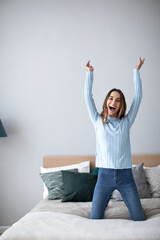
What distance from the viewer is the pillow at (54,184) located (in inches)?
108

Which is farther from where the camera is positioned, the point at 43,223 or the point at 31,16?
the point at 31,16

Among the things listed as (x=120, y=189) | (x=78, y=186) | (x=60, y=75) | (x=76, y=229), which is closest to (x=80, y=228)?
(x=76, y=229)

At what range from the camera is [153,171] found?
2.86m

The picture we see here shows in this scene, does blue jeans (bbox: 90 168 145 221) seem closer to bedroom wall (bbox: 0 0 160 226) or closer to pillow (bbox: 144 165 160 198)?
pillow (bbox: 144 165 160 198)

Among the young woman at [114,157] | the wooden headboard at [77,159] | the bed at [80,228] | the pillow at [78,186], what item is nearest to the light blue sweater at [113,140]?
the young woman at [114,157]

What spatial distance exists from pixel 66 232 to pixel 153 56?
260cm

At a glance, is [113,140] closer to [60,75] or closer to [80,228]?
[80,228]

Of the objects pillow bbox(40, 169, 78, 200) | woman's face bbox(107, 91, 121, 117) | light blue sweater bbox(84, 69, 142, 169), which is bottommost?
pillow bbox(40, 169, 78, 200)

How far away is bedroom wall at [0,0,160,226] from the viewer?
10.7 feet

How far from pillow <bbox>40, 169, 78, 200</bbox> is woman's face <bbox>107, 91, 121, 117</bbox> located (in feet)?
3.88

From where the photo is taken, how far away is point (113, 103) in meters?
1.96

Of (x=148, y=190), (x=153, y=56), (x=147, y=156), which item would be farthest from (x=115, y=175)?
(x=153, y=56)

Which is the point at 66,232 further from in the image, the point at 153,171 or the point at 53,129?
the point at 53,129

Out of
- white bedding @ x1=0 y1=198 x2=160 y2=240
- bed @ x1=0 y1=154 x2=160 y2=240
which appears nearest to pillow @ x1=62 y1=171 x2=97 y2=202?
bed @ x1=0 y1=154 x2=160 y2=240
